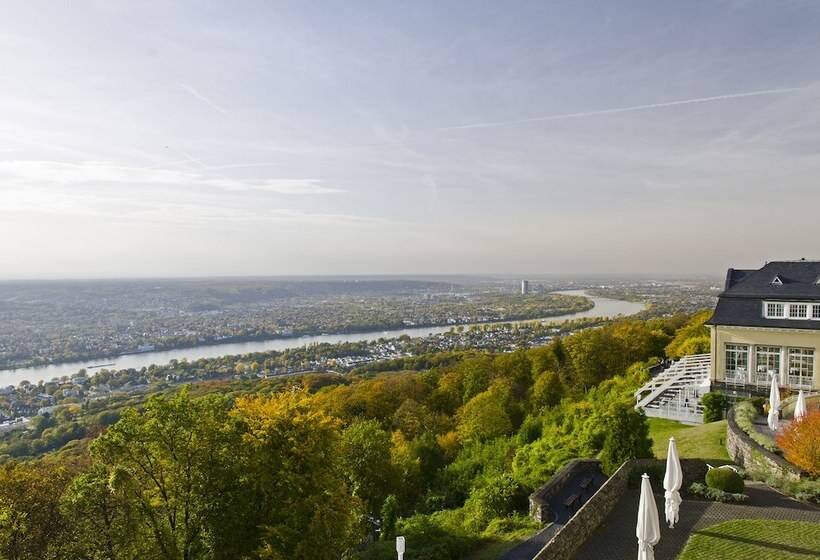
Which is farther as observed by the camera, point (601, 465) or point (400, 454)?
point (400, 454)

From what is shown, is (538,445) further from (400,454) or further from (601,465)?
(400,454)

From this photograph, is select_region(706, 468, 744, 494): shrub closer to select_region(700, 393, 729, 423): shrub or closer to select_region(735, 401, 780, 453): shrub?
select_region(735, 401, 780, 453): shrub

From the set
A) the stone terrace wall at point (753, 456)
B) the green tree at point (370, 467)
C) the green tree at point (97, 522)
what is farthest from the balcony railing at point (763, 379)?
the green tree at point (97, 522)

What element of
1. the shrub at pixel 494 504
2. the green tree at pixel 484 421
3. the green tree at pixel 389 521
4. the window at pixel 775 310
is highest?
the window at pixel 775 310

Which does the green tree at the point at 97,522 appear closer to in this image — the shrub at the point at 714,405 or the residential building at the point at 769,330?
the shrub at the point at 714,405

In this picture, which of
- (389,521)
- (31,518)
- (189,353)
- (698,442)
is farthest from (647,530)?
(189,353)

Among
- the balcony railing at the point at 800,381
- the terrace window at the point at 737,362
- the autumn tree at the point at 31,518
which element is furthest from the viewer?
the terrace window at the point at 737,362

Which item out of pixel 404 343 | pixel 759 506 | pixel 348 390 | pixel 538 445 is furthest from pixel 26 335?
pixel 759 506
